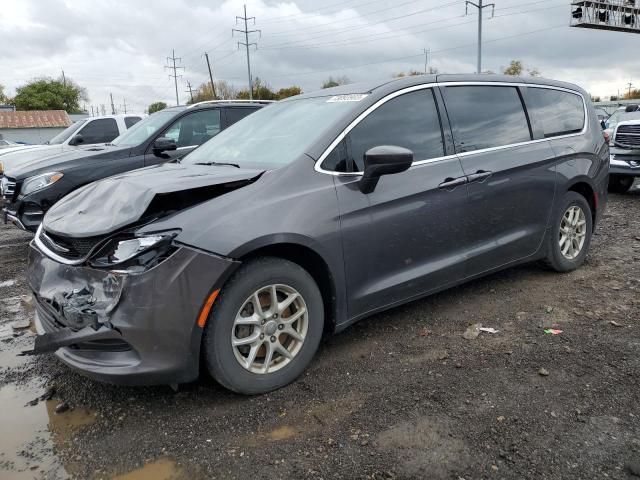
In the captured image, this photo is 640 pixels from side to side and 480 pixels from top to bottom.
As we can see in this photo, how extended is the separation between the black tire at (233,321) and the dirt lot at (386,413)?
0.36ft

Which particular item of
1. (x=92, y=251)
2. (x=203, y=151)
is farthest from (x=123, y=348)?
(x=203, y=151)

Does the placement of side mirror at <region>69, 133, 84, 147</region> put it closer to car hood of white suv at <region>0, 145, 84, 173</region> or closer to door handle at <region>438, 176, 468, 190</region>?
car hood of white suv at <region>0, 145, 84, 173</region>

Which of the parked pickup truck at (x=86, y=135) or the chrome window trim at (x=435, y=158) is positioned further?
the parked pickup truck at (x=86, y=135)

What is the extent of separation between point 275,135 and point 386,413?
2.01 metres

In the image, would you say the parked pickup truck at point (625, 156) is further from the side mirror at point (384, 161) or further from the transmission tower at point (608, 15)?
the transmission tower at point (608, 15)

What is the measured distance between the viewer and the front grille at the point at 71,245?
9.16 ft

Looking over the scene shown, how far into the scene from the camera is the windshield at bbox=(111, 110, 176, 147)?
711cm

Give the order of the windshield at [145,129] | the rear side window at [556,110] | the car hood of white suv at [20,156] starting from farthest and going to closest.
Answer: the car hood of white suv at [20,156] → the windshield at [145,129] → the rear side window at [556,110]

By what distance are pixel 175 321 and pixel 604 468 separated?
2074 mm

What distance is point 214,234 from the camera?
2.73 metres

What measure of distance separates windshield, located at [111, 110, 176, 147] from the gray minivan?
316 centimetres

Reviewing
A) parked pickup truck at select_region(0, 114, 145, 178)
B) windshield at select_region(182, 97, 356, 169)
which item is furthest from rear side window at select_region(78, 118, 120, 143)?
windshield at select_region(182, 97, 356, 169)

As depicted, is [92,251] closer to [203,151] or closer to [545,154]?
[203,151]

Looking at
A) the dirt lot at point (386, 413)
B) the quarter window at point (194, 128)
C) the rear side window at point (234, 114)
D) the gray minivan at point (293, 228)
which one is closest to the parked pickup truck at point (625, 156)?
the gray minivan at point (293, 228)
